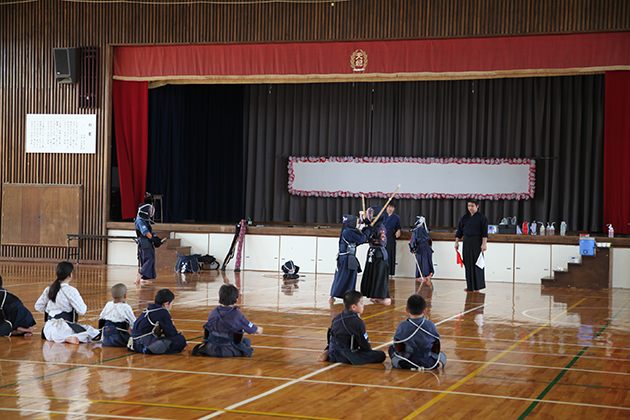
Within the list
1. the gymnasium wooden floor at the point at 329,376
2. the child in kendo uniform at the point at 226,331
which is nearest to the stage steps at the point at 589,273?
the gymnasium wooden floor at the point at 329,376

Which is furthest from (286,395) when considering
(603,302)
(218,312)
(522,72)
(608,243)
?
(522,72)

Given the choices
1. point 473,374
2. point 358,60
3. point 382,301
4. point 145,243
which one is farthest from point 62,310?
point 358,60

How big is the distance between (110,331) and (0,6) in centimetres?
1307

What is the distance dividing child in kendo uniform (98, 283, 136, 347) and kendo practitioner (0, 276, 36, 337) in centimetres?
93

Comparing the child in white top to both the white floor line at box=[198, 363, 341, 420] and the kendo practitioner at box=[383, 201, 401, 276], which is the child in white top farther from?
the kendo practitioner at box=[383, 201, 401, 276]

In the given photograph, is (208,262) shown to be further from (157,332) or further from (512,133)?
(157,332)

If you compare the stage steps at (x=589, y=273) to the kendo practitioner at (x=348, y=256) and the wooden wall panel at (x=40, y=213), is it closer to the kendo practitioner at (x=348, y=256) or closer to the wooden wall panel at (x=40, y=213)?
the kendo practitioner at (x=348, y=256)

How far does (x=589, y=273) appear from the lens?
1287 cm

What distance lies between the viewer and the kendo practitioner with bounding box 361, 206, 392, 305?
31.6 feet

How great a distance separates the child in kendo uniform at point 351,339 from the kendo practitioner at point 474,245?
6603 mm

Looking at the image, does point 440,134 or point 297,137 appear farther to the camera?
point 297,137

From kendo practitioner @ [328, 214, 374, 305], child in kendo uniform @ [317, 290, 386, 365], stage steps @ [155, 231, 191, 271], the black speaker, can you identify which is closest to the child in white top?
child in kendo uniform @ [317, 290, 386, 365]

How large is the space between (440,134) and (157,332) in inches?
499

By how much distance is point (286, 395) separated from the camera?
4.49m
